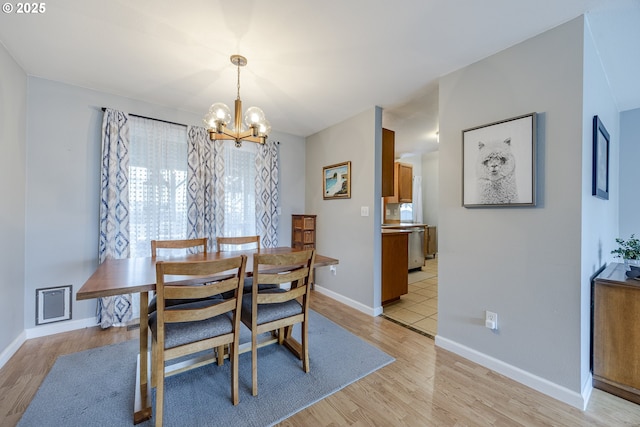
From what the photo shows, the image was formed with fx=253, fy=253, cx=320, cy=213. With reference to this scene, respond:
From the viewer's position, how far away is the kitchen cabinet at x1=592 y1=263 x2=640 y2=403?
159 cm

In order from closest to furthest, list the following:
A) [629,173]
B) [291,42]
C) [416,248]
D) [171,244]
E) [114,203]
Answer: [291,42]
[171,244]
[114,203]
[629,173]
[416,248]

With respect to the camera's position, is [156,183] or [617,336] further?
[156,183]

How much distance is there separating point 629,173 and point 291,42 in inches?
150

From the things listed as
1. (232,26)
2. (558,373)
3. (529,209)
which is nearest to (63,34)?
(232,26)

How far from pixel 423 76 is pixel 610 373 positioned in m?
2.56

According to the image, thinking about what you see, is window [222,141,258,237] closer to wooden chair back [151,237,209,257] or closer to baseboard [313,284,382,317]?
wooden chair back [151,237,209,257]

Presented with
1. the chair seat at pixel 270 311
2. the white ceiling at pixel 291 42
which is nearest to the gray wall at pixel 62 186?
the white ceiling at pixel 291 42

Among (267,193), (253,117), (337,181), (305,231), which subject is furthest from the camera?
(305,231)

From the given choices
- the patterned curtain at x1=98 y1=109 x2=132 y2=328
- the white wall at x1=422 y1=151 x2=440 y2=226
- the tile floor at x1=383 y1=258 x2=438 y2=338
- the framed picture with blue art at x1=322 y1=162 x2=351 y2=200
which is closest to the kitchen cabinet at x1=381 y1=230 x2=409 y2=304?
the tile floor at x1=383 y1=258 x2=438 y2=338

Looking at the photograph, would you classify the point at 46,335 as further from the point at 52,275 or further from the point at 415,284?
the point at 415,284

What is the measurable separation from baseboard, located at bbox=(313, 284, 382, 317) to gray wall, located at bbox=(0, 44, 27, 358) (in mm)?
3048

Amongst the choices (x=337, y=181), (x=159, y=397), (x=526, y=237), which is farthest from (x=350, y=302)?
(x=159, y=397)

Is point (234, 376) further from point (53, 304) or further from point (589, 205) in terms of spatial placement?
point (589, 205)

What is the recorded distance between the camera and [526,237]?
5.79 feet
